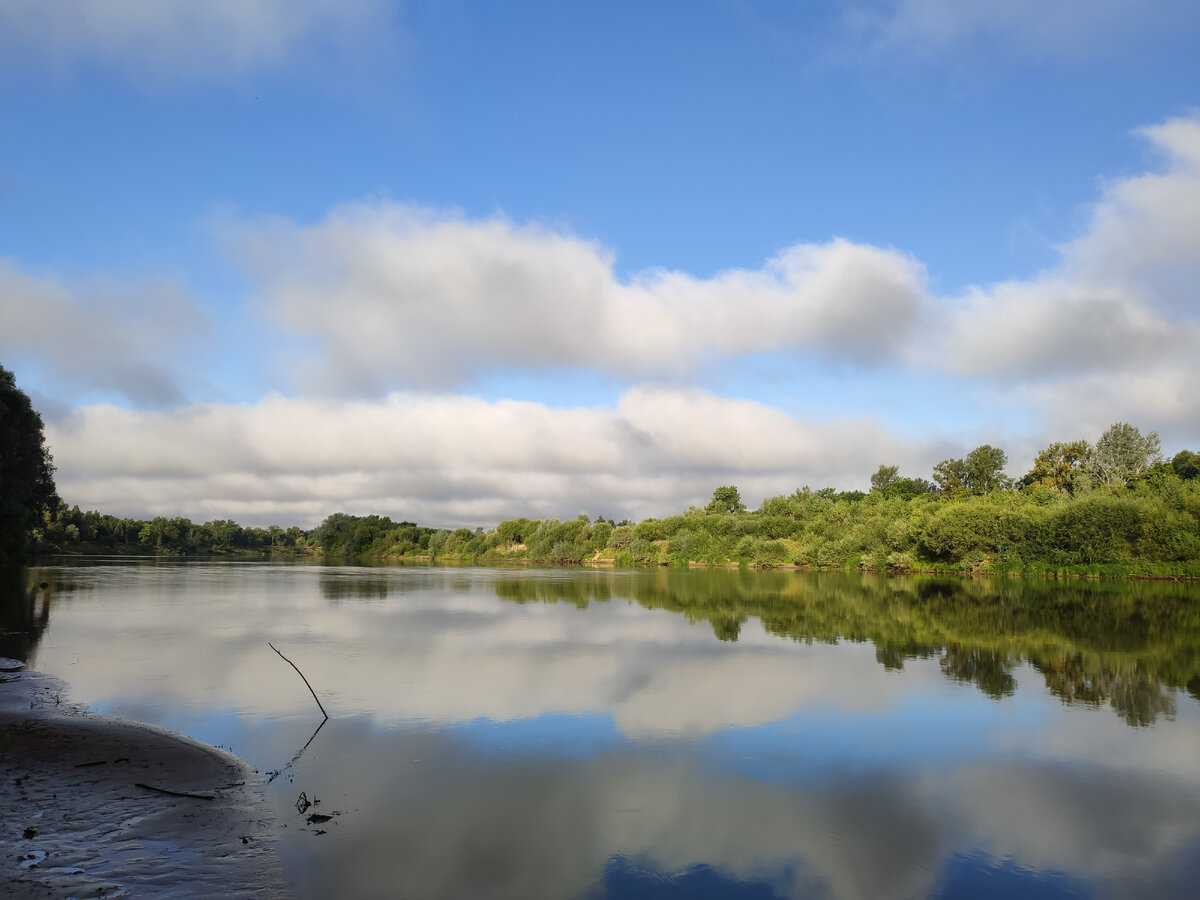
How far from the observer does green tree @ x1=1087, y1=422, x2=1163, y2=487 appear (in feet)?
269

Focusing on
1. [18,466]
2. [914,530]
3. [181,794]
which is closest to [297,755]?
[181,794]

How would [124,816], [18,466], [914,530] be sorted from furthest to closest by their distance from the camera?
[914,530], [18,466], [124,816]

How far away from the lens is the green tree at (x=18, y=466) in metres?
37.8

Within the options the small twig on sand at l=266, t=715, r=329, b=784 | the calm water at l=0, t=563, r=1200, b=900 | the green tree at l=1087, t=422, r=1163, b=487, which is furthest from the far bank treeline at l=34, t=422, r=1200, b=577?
the small twig on sand at l=266, t=715, r=329, b=784

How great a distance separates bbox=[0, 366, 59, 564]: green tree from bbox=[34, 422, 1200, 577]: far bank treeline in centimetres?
929

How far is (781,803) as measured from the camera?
30.0ft

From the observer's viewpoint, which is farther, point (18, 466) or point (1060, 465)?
point (1060, 465)

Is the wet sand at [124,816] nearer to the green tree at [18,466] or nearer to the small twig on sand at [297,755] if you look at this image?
the small twig on sand at [297,755]

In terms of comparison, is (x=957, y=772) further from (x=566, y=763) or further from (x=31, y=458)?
(x=31, y=458)

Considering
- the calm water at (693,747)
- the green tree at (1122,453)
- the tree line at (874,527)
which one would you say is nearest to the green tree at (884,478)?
the tree line at (874,527)

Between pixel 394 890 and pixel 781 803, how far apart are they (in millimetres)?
4899

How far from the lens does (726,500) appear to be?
131m

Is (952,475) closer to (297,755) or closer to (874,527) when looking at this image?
(874,527)

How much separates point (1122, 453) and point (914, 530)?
32.0m
